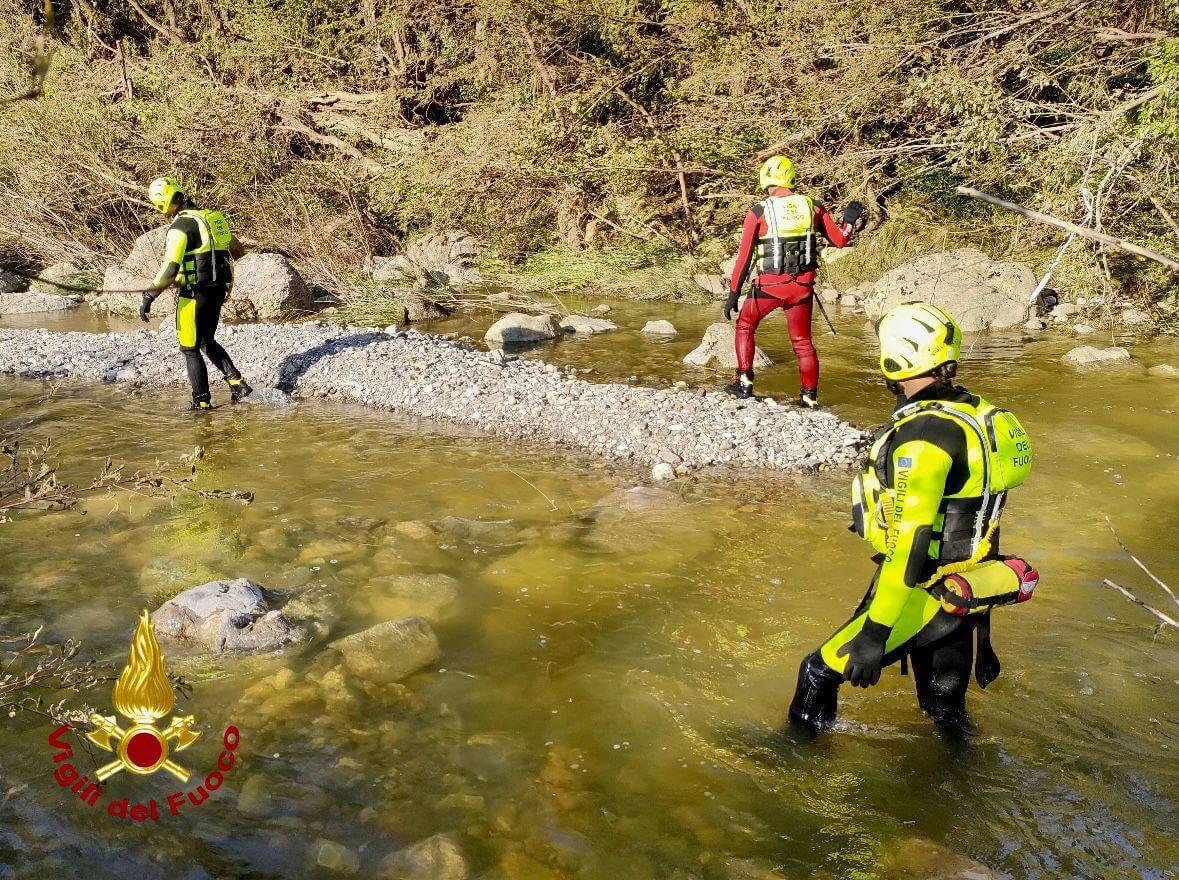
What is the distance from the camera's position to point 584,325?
13.8 m

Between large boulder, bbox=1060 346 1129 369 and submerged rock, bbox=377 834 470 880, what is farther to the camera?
large boulder, bbox=1060 346 1129 369

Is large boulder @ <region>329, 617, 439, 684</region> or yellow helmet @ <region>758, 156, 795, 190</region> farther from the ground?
yellow helmet @ <region>758, 156, 795, 190</region>

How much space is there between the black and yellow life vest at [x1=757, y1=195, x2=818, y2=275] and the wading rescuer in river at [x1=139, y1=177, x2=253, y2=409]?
538 centimetres

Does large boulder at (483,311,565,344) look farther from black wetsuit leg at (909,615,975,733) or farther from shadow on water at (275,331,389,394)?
black wetsuit leg at (909,615,975,733)

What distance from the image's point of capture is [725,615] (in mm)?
5320

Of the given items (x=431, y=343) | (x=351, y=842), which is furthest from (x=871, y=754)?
(x=431, y=343)

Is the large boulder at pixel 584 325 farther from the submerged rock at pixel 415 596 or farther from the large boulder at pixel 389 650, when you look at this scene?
the large boulder at pixel 389 650

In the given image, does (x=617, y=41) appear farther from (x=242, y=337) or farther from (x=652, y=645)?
(x=652, y=645)

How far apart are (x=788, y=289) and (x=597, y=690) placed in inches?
209

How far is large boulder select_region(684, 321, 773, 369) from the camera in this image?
446 inches

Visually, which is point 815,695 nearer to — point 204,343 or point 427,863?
point 427,863

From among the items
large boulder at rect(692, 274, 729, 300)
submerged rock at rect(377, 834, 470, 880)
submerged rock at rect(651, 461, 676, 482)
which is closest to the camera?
submerged rock at rect(377, 834, 470, 880)

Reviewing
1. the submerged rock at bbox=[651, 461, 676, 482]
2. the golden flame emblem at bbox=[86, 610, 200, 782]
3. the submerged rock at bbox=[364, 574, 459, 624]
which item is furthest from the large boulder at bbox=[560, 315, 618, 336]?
the golden flame emblem at bbox=[86, 610, 200, 782]

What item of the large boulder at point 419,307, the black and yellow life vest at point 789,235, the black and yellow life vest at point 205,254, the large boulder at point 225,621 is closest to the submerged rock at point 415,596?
the large boulder at point 225,621
